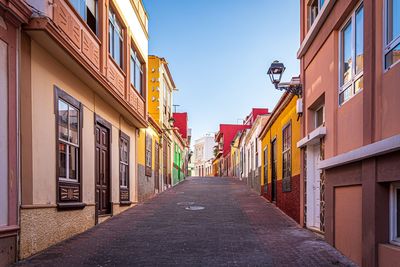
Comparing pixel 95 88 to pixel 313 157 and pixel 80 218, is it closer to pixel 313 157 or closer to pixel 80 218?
pixel 80 218

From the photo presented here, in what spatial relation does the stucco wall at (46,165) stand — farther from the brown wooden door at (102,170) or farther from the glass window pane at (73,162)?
the brown wooden door at (102,170)

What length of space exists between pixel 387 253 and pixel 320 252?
2.37 metres

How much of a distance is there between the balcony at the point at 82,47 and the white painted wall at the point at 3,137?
880 mm

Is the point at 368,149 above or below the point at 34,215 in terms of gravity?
above

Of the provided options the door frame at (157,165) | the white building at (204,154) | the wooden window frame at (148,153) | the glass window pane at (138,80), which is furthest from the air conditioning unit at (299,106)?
the white building at (204,154)

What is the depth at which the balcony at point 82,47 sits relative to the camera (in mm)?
7402

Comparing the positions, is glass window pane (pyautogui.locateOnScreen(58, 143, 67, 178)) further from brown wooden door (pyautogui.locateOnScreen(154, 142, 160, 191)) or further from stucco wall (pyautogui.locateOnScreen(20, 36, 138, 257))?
brown wooden door (pyautogui.locateOnScreen(154, 142, 160, 191))

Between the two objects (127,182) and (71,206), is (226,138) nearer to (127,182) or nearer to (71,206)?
(127,182)

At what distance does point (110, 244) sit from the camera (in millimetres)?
8781

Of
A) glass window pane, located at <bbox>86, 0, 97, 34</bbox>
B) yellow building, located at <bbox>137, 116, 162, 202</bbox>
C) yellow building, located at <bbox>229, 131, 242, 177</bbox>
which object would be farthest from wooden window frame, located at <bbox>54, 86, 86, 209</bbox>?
yellow building, located at <bbox>229, 131, 242, 177</bbox>

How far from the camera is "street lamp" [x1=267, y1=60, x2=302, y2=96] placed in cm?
1104

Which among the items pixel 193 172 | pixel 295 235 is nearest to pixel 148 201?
pixel 295 235

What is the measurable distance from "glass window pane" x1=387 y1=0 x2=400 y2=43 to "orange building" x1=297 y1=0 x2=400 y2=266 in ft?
0.04

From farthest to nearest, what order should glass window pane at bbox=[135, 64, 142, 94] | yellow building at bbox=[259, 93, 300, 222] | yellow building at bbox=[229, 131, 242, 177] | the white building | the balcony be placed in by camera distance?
1. the white building
2. yellow building at bbox=[229, 131, 242, 177]
3. glass window pane at bbox=[135, 64, 142, 94]
4. yellow building at bbox=[259, 93, 300, 222]
5. the balcony
